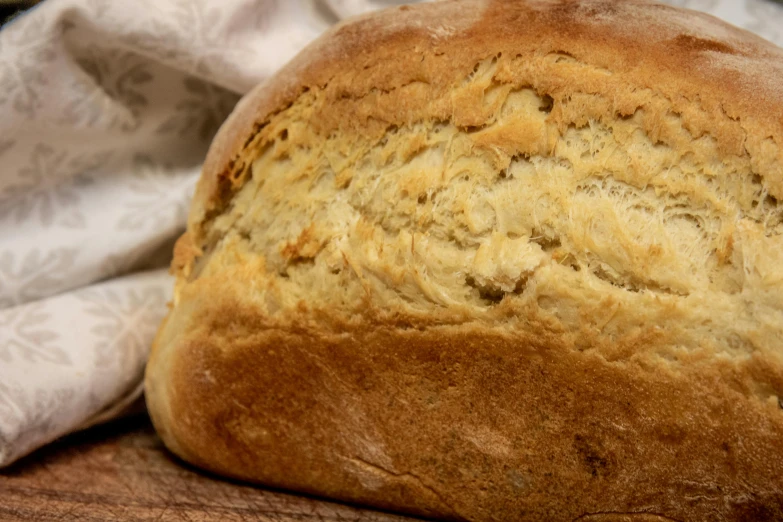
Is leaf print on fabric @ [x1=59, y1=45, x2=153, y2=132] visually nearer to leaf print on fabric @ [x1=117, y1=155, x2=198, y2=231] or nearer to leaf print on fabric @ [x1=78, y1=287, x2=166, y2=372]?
leaf print on fabric @ [x1=117, y1=155, x2=198, y2=231]

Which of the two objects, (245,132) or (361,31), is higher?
(361,31)

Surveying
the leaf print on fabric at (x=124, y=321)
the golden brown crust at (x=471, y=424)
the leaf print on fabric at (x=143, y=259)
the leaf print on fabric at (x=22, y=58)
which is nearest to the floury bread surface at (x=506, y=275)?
the golden brown crust at (x=471, y=424)

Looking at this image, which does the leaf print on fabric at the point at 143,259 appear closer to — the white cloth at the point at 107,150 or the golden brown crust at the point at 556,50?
the white cloth at the point at 107,150

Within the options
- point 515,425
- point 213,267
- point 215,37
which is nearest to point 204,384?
point 213,267

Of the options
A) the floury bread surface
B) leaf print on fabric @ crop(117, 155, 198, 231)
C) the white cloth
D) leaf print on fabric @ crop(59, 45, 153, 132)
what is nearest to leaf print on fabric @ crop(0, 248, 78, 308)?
the white cloth

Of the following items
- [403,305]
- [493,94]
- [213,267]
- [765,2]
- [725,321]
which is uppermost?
[765,2]

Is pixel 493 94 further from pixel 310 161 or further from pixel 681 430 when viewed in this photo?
pixel 681 430

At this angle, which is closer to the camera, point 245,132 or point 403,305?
point 403,305
